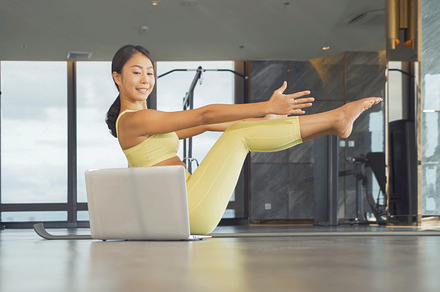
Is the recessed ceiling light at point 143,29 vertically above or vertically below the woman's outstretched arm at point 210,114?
above

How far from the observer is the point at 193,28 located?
6805 mm

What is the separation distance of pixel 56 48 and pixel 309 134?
601 centimetres

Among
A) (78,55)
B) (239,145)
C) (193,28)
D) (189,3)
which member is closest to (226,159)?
(239,145)

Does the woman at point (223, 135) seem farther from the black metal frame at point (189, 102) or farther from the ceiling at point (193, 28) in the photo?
the black metal frame at point (189, 102)

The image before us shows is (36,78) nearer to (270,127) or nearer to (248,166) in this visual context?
(248,166)

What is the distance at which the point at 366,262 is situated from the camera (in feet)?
3.77

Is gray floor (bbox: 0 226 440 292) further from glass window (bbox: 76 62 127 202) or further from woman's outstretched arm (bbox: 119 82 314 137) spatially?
glass window (bbox: 76 62 127 202)

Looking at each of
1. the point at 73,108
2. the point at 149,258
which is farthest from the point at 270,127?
the point at 73,108

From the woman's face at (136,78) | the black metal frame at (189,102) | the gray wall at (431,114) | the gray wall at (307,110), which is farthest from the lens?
the gray wall at (307,110)

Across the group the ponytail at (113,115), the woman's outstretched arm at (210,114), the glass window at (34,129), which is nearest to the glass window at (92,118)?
the glass window at (34,129)

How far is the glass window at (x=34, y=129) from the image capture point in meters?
7.98

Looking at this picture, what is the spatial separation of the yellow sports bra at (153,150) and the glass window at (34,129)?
5.87 m

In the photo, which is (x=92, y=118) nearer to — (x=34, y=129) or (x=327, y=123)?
(x=34, y=129)

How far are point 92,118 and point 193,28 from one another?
2268 mm
